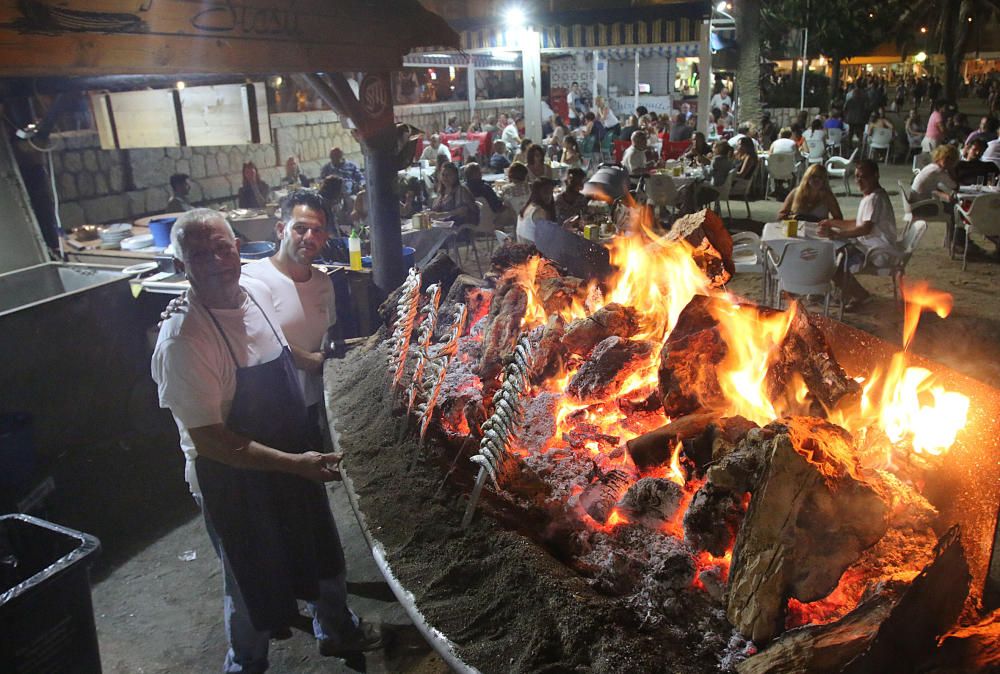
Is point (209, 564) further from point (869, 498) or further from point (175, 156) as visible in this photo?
point (175, 156)

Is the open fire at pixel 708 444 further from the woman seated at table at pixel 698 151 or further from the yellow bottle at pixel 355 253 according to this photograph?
the woman seated at table at pixel 698 151

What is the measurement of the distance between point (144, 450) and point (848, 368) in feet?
19.2

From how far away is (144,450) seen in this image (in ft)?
21.0

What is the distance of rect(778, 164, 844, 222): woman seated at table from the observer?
884 cm

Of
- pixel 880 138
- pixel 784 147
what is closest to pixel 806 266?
pixel 784 147

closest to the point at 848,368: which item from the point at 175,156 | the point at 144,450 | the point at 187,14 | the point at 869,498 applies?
the point at 869,498

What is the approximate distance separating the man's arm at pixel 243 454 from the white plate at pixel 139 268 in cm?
457

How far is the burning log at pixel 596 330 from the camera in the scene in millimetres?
4734

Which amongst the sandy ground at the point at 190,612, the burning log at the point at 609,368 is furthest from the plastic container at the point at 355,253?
the burning log at the point at 609,368

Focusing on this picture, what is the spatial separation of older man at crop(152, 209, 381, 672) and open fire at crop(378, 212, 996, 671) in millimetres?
889

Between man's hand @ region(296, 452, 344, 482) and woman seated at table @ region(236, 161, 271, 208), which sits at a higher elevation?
woman seated at table @ region(236, 161, 271, 208)

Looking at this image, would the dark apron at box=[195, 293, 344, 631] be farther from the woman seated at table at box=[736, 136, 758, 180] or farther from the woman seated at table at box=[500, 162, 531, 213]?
the woman seated at table at box=[736, 136, 758, 180]

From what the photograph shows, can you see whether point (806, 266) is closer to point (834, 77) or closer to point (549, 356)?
point (549, 356)

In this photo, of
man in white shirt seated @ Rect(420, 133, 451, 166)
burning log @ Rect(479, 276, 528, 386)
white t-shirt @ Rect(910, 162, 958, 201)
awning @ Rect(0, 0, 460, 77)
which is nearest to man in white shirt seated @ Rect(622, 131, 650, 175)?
man in white shirt seated @ Rect(420, 133, 451, 166)
